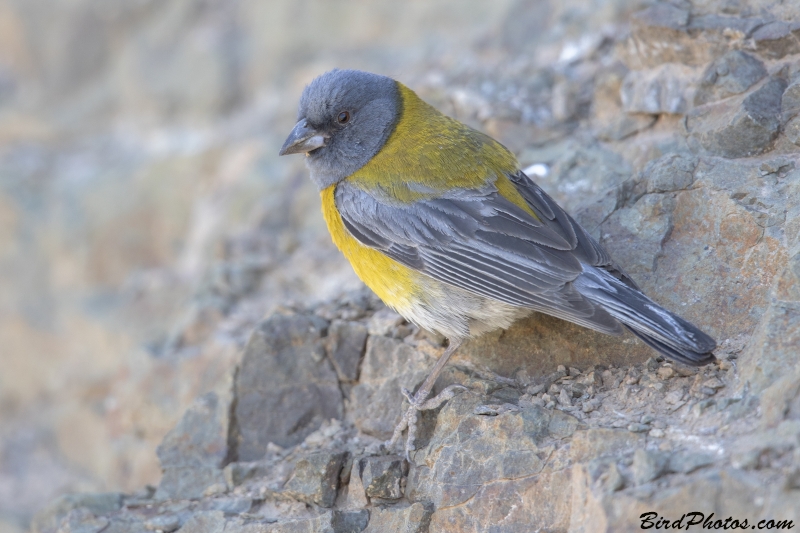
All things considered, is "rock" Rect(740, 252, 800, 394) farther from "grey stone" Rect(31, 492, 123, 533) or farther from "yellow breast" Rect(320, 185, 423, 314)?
"grey stone" Rect(31, 492, 123, 533)

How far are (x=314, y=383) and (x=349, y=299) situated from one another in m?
0.72

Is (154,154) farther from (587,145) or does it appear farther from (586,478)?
(586,478)

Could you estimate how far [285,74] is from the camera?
10266mm

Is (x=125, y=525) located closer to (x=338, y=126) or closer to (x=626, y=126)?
(x=338, y=126)

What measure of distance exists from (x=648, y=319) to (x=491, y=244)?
36.5 inches

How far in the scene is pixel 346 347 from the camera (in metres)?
4.95

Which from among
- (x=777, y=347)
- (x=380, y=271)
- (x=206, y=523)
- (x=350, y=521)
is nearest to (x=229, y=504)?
(x=206, y=523)

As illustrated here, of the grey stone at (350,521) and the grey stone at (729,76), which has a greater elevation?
the grey stone at (729,76)

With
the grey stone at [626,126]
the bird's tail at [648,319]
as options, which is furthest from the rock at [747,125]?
the bird's tail at [648,319]

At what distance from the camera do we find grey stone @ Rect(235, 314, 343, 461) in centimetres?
482

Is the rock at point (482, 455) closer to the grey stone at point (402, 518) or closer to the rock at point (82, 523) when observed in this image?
the grey stone at point (402, 518)

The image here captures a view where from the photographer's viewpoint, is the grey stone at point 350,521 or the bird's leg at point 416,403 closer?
the grey stone at point 350,521

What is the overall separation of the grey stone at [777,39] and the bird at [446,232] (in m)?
1.71

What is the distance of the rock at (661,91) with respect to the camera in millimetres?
5305
